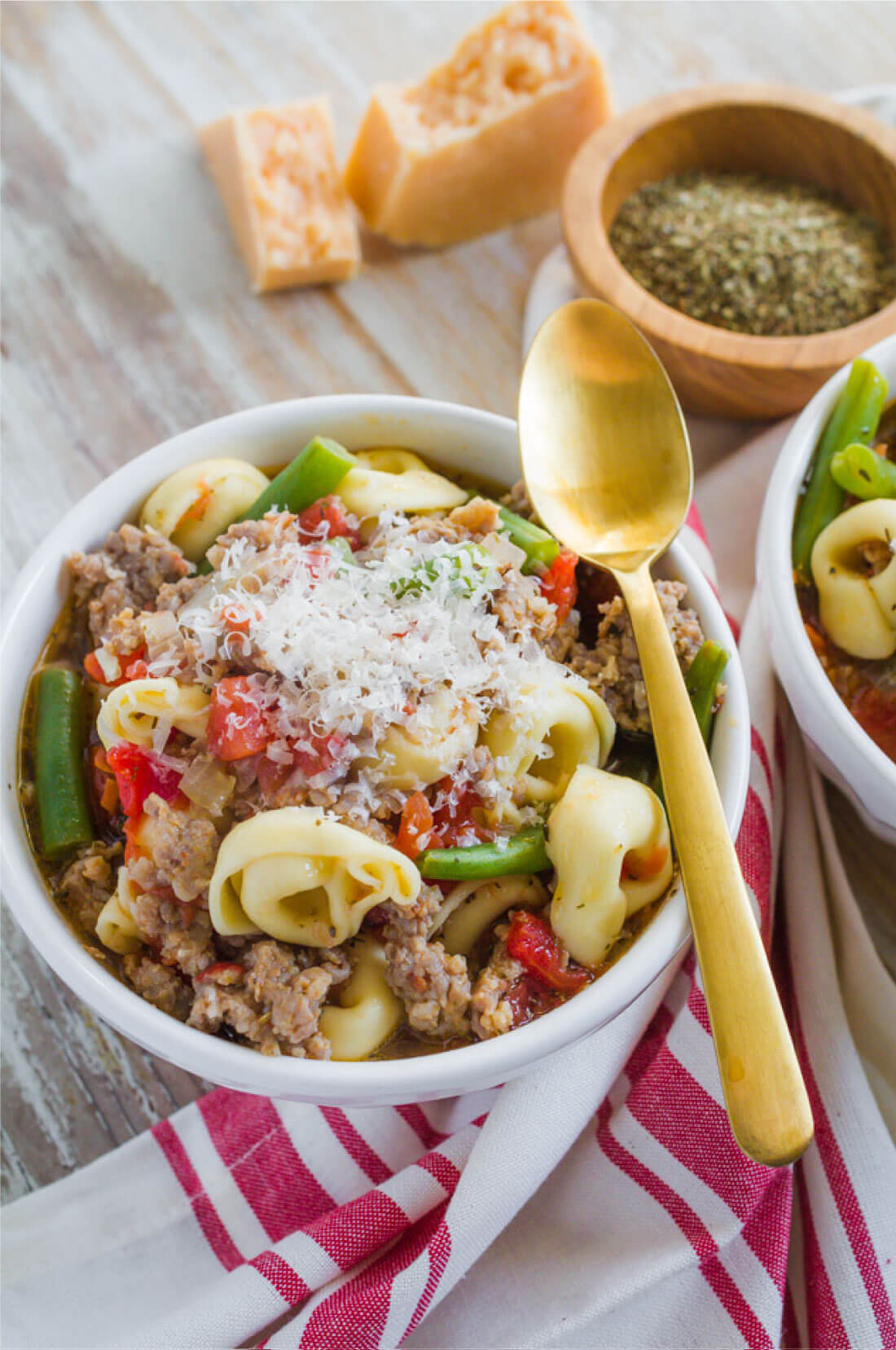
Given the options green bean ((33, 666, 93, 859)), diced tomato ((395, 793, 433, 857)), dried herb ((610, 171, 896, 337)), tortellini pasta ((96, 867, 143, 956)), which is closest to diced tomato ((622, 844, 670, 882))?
diced tomato ((395, 793, 433, 857))

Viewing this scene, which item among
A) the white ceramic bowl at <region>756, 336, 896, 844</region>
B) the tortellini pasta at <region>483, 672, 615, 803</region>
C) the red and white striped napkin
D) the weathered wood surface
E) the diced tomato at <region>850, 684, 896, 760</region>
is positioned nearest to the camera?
the tortellini pasta at <region>483, 672, 615, 803</region>

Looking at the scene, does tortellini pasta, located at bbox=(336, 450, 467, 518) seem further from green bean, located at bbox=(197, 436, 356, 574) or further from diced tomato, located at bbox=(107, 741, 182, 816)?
diced tomato, located at bbox=(107, 741, 182, 816)

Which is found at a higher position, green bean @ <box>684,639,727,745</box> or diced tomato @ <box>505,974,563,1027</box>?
green bean @ <box>684,639,727,745</box>

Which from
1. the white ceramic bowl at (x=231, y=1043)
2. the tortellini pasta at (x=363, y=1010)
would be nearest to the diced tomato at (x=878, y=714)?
the white ceramic bowl at (x=231, y=1043)

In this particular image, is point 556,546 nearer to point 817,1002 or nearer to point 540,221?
point 817,1002

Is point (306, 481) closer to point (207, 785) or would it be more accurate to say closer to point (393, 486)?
point (393, 486)

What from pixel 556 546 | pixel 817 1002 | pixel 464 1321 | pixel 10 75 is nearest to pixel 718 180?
pixel 556 546

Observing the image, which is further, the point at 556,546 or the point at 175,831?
the point at 556,546
